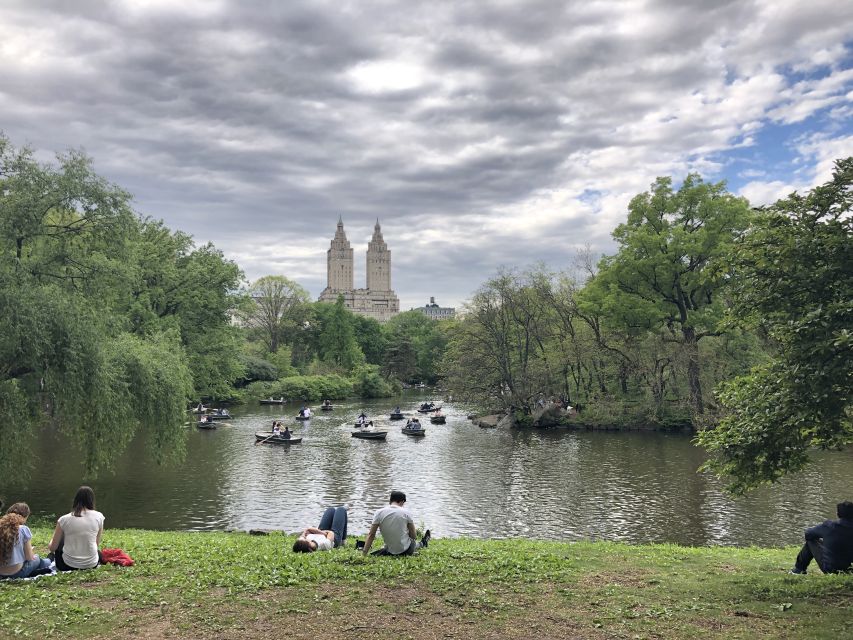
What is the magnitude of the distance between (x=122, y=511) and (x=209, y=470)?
650 cm

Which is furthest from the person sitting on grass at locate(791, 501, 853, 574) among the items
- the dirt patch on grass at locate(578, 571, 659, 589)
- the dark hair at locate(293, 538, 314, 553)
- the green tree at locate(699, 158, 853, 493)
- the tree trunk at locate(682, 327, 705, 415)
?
the tree trunk at locate(682, 327, 705, 415)

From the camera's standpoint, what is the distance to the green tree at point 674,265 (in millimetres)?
34719

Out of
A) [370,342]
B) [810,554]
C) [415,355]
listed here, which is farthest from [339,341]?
[810,554]

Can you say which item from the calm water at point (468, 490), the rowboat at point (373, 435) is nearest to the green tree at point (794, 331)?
the calm water at point (468, 490)

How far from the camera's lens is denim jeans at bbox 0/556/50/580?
25.6 feet

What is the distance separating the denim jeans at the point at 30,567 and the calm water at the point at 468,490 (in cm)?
824

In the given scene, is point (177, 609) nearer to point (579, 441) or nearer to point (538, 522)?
point (538, 522)

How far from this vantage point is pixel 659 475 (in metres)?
23.2

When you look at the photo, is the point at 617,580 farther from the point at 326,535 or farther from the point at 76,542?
the point at 76,542

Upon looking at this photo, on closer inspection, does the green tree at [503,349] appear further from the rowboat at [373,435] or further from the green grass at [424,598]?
the green grass at [424,598]

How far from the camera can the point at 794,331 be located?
24.2ft

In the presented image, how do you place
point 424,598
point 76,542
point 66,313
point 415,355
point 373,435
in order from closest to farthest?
point 424,598, point 76,542, point 66,313, point 373,435, point 415,355

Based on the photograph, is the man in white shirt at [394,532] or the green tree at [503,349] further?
the green tree at [503,349]

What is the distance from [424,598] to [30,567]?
5034mm
